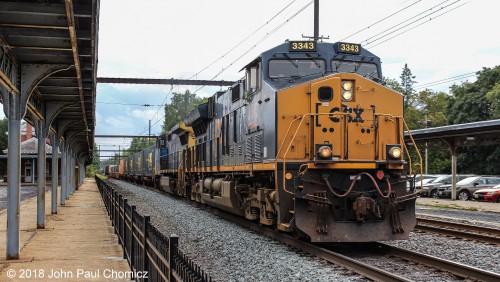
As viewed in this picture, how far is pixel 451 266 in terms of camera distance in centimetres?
831

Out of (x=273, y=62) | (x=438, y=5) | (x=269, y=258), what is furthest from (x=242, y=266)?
(x=438, y=5)

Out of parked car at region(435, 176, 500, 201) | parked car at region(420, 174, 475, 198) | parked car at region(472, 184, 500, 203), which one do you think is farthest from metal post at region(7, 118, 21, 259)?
parked car at region(420, 174, 475, 198)

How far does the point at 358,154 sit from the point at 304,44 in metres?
2.73

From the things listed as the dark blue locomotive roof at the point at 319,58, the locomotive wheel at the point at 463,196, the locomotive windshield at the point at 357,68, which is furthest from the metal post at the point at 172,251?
the locomotive wheel at the point at 463,196

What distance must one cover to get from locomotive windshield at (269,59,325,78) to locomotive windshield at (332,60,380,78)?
0.30 metres

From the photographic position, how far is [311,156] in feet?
33.7

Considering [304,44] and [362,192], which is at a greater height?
[304,44]

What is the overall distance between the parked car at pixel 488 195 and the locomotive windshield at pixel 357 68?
19.3m

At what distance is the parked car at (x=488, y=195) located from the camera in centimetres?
2817

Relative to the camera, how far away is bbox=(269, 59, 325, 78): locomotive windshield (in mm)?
11602

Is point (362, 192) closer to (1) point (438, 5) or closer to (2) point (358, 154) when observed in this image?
(2) point (358, 154)

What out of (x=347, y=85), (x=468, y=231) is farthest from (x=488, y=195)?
(x=347, y=85)

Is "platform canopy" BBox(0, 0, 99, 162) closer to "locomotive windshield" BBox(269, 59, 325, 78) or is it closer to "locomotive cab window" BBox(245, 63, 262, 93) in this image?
"locomotive cab window" BBox(245, 63, 262, 93)

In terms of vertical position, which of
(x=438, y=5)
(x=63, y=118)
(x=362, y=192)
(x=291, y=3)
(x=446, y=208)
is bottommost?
A: (x=446, y=208)
